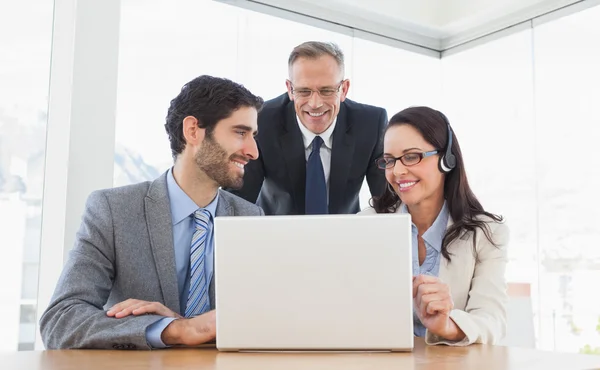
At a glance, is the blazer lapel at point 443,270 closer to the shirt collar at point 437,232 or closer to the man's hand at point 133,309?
the shirt collar at point 437,232

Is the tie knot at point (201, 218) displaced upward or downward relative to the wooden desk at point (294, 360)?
upward

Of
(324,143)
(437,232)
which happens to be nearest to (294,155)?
(324,143)

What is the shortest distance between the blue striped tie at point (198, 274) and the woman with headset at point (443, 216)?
2.04 ft

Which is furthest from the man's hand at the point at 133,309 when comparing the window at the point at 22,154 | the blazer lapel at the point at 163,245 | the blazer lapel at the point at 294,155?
the window at the point at 22,154

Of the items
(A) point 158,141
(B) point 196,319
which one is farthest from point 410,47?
(B) point 196,319

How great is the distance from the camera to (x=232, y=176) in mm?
2113

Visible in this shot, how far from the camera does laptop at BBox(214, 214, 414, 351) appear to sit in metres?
1.18

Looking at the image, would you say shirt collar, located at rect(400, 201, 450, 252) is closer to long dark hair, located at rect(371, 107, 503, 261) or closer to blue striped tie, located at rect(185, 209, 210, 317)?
long dark hair, located at rect(371, 107, 503, 261)

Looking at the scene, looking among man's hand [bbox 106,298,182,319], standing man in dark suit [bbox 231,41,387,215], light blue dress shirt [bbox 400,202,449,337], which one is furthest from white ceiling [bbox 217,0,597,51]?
man's hand [bbox 106,298,182,319]

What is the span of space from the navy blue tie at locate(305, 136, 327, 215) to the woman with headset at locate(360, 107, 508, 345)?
16.5 inches

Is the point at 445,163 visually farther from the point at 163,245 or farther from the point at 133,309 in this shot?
the point at 133,309

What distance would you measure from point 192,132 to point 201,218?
38 cm

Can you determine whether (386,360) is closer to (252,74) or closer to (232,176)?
(232,176)

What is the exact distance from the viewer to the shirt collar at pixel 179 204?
192 centimetres
